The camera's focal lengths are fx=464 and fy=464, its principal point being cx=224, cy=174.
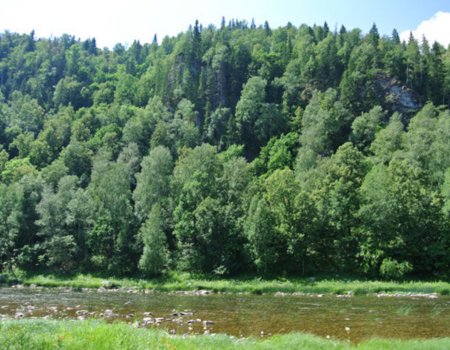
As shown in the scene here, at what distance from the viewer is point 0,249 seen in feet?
258

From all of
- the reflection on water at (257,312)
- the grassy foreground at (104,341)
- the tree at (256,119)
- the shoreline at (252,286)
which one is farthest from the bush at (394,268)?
the tree at (256,119)

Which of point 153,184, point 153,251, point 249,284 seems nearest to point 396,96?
point 153,184

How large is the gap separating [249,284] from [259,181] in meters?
24.3

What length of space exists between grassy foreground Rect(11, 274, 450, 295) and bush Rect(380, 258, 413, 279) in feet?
4.85

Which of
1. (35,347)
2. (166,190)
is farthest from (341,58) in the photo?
(35,347)

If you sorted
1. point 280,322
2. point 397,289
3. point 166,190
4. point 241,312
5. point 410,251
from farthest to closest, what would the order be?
point 166,190 < point 410,251 < point 397,289 < point 241,312 < point 280,322

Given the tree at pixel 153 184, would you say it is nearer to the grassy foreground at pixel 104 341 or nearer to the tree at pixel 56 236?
the tree at pixel 56 236

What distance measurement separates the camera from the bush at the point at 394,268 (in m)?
56.1

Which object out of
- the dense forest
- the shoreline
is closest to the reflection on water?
the shoreline

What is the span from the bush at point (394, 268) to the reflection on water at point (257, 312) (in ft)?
32.8

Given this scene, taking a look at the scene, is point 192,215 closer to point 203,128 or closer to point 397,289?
point 397,289

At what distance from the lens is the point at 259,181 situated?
7906cm

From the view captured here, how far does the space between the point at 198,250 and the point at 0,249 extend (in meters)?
36.0

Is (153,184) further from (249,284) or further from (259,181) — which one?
(249,284)
